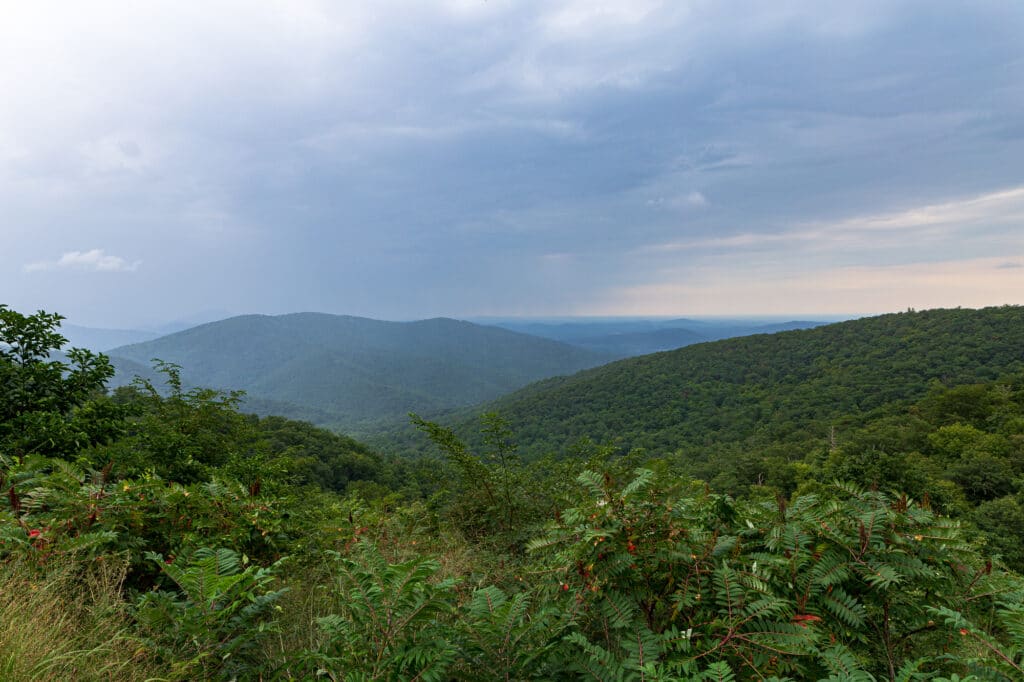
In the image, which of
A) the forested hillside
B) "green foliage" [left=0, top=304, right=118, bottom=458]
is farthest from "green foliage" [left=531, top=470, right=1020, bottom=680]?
"green foliage" [left=0, top=304, right=118, bottom=458]

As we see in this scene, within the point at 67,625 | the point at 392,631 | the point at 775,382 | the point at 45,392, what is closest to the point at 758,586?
the point at 392,631

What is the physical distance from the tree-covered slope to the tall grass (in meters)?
55.4

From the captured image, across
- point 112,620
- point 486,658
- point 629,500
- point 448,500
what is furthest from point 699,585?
point 448,500

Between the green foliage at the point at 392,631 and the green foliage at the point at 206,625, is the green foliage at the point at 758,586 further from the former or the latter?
the green foliage at the point at 206,625

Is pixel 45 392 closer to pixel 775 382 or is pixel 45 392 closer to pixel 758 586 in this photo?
pixel 758 586

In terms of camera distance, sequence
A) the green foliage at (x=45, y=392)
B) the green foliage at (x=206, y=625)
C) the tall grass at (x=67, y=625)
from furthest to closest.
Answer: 1. the green foliage at (x=45, y=392)
2. the green foliage at (x=206, y=625)
3. the tall grass at (x=67, y=625)

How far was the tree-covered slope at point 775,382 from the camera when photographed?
60.3 metres

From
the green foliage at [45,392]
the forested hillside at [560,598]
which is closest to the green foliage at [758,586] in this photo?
the forested hillside at [560,598]

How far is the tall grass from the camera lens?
5.60 feet

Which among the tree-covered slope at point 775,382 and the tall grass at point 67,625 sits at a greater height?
the tall grass at point 67,625

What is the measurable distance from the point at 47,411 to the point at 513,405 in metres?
103

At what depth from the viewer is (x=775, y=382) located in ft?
271

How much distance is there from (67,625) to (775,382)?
318ft

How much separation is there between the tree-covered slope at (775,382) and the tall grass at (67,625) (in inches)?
2180
